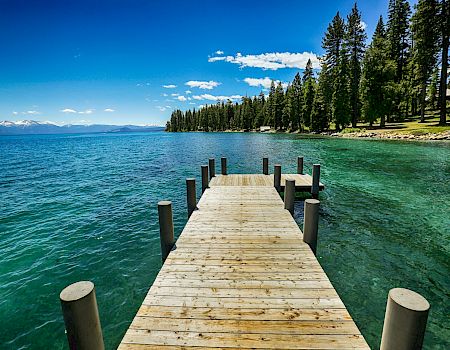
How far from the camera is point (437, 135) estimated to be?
115 feet

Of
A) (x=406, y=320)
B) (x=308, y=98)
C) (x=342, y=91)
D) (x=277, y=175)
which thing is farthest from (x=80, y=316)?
(x=308, y=98)

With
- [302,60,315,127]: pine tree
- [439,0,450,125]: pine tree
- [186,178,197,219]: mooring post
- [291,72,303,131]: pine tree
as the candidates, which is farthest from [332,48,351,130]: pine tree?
[186,178,197,219]: mooring post

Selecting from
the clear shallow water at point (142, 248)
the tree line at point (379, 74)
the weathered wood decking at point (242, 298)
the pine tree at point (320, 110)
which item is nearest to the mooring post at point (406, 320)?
the weathered wood decking at point (242, 298)

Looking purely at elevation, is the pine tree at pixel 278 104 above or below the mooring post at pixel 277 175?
above

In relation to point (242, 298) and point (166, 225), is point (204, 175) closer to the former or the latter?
point (166, 225)

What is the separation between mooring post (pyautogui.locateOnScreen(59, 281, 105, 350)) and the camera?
9.23 ft

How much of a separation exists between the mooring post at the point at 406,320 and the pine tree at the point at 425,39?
52653 millimetres

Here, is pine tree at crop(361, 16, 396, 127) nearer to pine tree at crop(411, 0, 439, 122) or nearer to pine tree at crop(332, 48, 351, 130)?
pine tree at crop(411, 0, 439, 122)

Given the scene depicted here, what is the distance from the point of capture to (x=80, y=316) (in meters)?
2.88

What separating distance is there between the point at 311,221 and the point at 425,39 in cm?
5101

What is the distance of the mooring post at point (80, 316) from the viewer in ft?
9.23

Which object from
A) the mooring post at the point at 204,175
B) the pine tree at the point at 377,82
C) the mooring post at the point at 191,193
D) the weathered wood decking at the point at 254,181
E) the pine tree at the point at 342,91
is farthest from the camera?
the pine tree at the point at 342,91

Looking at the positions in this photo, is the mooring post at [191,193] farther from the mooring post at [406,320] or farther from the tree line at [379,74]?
the tree line at [379,74]

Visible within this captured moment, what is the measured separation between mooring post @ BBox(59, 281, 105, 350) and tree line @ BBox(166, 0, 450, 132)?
49.1 metres
